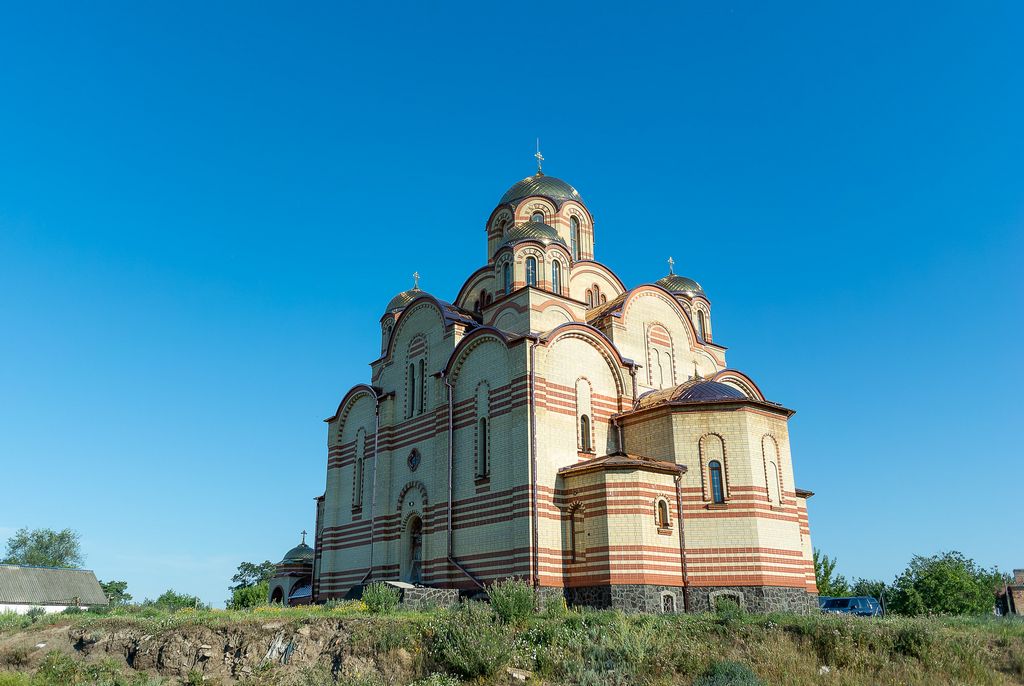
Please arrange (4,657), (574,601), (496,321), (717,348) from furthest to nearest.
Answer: (717,348) < (496,321) < (574,601) < (4,657)

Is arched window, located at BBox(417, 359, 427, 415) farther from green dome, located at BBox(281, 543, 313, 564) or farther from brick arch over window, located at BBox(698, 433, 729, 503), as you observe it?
green dome, located at BBox(281, 543, 313, 564)

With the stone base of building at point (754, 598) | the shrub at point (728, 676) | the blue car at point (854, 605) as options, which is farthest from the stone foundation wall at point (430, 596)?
the blue car at point (854, 605)

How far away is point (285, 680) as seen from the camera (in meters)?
14.9

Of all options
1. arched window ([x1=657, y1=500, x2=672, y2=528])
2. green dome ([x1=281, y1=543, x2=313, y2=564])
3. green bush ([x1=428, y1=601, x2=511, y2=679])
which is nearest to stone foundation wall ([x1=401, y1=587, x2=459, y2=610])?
arched window ([x1=657, y1=500, x2=672, y2=528])

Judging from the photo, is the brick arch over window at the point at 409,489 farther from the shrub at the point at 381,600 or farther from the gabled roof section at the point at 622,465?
the gabled roof section at the point at 622,465

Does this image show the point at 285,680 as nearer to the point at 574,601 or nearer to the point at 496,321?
the point at 574,601

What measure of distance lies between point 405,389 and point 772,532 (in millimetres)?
13114

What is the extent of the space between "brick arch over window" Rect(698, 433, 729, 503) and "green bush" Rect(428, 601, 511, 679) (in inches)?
324

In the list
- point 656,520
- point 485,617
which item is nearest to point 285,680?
point 485,617

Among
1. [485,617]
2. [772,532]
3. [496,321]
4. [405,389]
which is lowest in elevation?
[485,617]

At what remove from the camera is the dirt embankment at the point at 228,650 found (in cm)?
1489

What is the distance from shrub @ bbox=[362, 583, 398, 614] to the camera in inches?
730

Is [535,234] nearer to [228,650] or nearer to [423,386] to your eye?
[423,386]

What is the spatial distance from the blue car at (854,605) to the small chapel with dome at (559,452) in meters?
1.84
